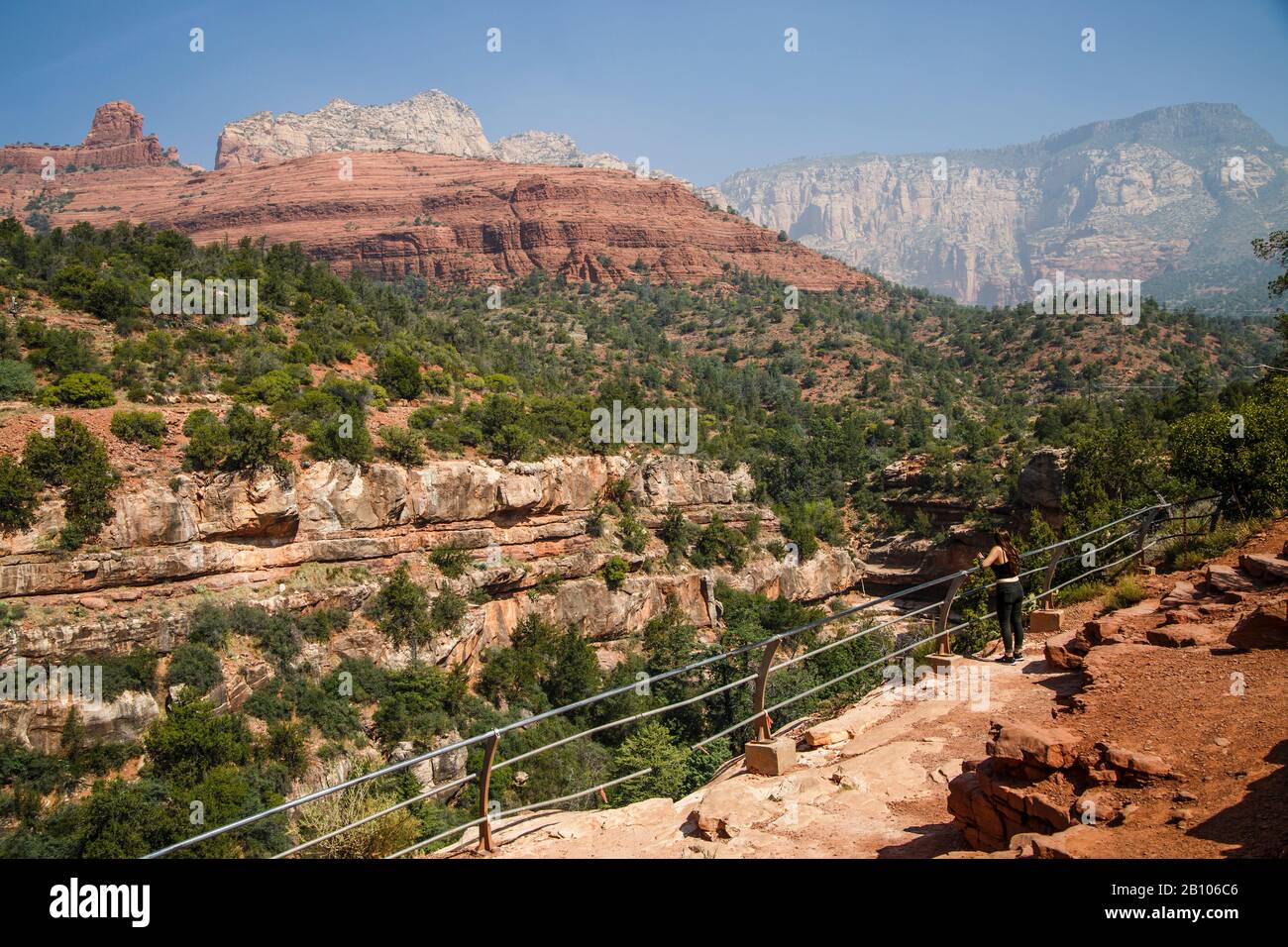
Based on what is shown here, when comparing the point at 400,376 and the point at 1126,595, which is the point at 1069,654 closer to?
the point at 1126,595

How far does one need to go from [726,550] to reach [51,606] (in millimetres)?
32406

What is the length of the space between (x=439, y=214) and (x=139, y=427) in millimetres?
102072

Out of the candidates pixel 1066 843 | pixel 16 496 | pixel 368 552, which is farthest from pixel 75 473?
pixel 1066 843

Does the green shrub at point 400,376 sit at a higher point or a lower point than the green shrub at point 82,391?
higher

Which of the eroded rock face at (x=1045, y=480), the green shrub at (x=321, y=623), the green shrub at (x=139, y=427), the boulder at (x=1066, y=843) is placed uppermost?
the green shrub at (x=139, y=427)

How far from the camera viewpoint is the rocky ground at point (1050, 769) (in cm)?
449

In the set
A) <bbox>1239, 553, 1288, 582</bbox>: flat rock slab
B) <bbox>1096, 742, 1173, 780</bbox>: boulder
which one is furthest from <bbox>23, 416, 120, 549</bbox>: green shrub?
<bbox>1239, 553, 1288, 582</bbox>: flat rock slab

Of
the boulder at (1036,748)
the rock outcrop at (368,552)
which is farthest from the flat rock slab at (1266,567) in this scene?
the rock outcrop at (368,552)

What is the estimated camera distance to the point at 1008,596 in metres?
9.15

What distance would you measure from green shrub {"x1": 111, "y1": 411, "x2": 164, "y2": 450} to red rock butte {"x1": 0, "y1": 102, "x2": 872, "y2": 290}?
7795 cm

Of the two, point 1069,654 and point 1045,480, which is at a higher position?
point 1069,654

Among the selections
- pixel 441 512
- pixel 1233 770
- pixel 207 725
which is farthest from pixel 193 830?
pixel 1233 770

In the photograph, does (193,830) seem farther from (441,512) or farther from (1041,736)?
(1041,736)

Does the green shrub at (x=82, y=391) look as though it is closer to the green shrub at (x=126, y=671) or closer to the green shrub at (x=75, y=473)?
the green shrub at (x=75, y=473)
